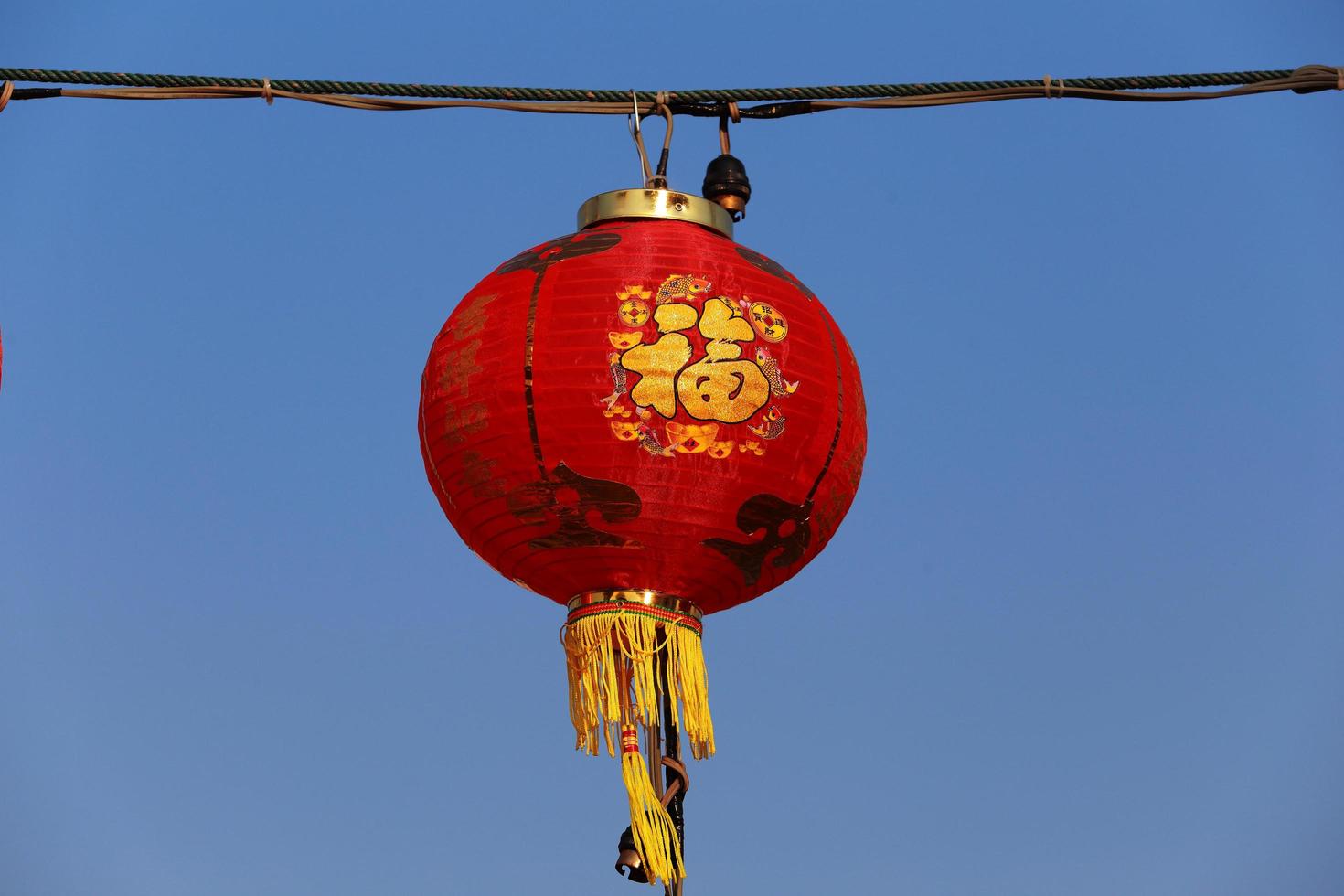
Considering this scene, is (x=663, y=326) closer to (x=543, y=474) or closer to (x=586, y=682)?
(x=543, y=474)

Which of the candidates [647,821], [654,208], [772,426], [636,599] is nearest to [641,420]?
[772,426]

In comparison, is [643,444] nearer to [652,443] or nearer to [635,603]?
[652,443]

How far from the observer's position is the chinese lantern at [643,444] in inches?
306

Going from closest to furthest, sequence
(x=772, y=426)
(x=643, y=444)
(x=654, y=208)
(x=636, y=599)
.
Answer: (x=643, y=444)
(x=772, y=426)
(x=636, y=599)
(x=654, y=208)

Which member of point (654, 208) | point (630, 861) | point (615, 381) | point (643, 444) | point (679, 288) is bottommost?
point (630, 861)

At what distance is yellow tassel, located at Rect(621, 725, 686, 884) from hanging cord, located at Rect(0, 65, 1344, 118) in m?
1.80

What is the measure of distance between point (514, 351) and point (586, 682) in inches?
38.3

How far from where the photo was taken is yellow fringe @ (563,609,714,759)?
8.04 m

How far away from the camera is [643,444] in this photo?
7.74 meters

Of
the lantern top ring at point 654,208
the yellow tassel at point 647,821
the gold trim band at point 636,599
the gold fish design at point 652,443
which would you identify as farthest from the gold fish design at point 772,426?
the yellow tassel at point 647,821

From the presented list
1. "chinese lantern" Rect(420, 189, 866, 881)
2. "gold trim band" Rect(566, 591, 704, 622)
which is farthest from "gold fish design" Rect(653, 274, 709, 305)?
"gold trim band" Rect(566, 591, 704, 622)

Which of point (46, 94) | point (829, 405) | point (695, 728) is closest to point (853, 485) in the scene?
point (829, 405)

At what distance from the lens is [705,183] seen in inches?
339

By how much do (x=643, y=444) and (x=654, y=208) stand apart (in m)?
0.90
